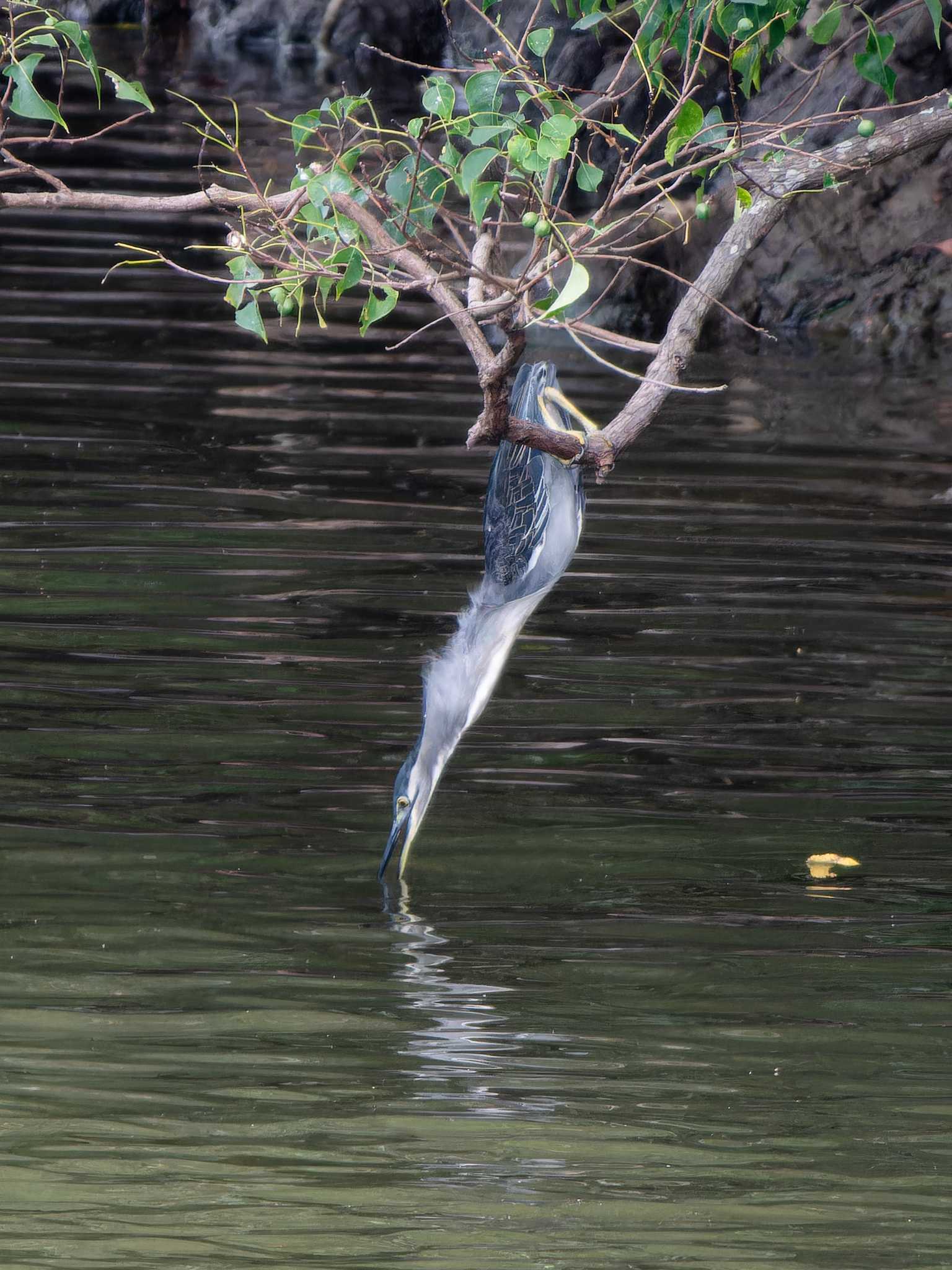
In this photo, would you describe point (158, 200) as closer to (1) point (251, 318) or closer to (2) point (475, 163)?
(1) point (251, 318)

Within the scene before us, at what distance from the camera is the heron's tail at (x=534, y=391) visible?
182 inches

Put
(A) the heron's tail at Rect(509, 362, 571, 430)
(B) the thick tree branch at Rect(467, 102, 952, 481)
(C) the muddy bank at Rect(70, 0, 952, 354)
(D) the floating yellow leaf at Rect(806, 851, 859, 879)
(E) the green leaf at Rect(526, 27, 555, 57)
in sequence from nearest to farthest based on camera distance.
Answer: (E) the green leaf at Rect(526, 27, 555, 57), (B) the thick tree branch at Rect(467, 102, 952, 481), (A) the heron's tail at Rect(509, 362, 571, 430), (D) the floating yellow leaf at Rect(806, 851, 859, 879), (C) the muddy bank at Rect(70, 0, 952, 354)

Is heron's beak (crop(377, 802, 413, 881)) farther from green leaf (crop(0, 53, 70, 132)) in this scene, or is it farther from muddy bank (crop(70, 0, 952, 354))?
muddy bank (crop(70, 0, 952, 354))

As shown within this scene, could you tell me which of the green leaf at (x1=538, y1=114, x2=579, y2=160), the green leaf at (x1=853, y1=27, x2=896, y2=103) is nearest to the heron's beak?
the green leaf at (x1=538, y1=114, x2=579, y2=160)

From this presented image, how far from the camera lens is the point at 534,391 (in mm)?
4645

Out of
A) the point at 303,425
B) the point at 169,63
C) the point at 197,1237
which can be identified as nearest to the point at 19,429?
the point at 303,425

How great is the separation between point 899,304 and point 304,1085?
941 centimetres

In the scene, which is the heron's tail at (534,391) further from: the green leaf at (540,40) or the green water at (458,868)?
the green water at (458,868)

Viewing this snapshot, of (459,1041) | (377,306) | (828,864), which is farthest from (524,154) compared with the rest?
(828,864)

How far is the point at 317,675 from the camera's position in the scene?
596 centimetres

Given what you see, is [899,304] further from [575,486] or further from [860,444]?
[575,486]

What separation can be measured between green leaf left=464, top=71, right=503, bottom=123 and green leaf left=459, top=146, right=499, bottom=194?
0.17 metres

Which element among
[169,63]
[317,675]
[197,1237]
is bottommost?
[197,1237]

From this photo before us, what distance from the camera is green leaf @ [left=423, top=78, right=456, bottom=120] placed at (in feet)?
11.4
